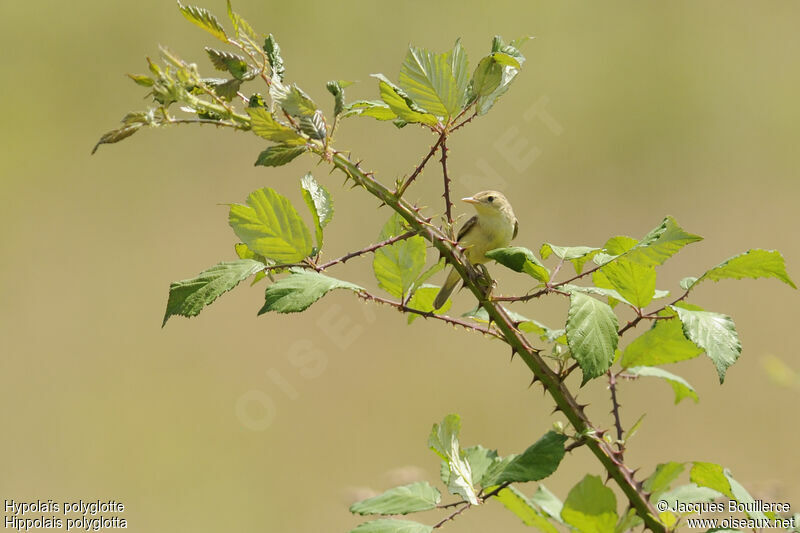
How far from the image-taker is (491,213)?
0.74 metres

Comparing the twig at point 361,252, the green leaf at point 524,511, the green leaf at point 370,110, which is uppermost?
the green leaf at point 370,110

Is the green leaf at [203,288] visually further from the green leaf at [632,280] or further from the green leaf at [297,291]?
the green leaf at [632,280]

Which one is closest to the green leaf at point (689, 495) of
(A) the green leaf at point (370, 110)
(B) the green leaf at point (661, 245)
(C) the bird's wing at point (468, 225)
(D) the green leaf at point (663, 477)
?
(D) the green leaf at point (663, 477)

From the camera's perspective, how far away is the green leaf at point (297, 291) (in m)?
0.29

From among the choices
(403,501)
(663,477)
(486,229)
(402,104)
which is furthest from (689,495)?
(486,229)

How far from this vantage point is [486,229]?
0.72m

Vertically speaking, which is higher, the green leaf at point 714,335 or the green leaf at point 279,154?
the green leaf at point 279,154

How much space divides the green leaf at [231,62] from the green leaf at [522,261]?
0.14 m

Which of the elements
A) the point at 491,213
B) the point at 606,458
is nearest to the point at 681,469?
the point at 606,458

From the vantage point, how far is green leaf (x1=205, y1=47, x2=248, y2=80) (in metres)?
0.32

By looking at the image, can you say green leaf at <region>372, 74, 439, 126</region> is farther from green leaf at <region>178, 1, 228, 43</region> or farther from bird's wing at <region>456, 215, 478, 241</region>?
bird's wing at <region>456, 215, 478, 241</region>

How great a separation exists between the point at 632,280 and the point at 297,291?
0.16 metres

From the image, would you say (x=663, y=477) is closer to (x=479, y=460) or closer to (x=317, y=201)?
(x=479, y=460)

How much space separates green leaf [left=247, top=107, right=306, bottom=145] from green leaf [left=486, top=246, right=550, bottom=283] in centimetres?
10
